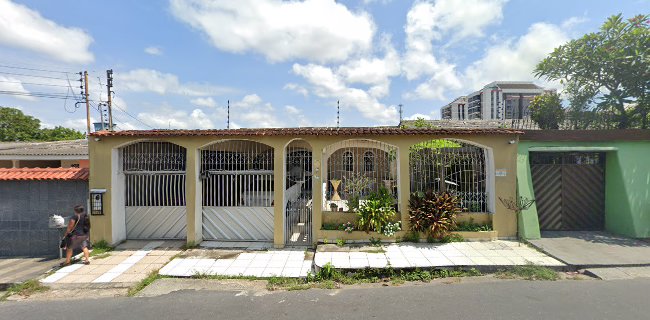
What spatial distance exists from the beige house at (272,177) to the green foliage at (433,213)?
0.86 ft

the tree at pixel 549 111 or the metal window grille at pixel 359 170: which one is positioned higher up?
the tree at pixel 549 111

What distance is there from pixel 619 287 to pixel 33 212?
40.6ft

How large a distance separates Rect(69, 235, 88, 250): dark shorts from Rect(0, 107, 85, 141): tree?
3319cm

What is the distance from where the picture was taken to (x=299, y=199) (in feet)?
23.8

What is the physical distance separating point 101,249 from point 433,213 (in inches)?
328

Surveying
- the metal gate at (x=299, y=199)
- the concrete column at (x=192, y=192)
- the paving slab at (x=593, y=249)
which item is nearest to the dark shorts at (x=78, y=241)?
the concrete column at (x=192, y=192)

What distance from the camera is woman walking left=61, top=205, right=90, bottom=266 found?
5.65m

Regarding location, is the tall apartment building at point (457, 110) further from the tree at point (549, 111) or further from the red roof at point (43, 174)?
the red roof at point (43, 174)

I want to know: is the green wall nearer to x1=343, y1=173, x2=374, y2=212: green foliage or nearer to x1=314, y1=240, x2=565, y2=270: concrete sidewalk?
x1=314, y1=240, x2=565, y2=270: concrete sidewalk

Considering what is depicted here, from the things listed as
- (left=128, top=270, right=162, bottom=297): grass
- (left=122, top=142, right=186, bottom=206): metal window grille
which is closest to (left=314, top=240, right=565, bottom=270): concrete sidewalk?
(left=128, top=270, right=162, bottom=297): grass

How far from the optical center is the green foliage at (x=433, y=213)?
6.45 meters

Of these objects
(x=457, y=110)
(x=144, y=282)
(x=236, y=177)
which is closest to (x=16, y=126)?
(x=236, y=177)

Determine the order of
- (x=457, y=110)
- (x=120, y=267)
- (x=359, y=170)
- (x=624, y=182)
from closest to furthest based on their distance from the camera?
1. (x=120, y=267)
2. (x=624, y=182)
3. (x=359, y=170)
4. (x=457, y=110)

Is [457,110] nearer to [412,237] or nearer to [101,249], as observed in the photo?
[412,237]
